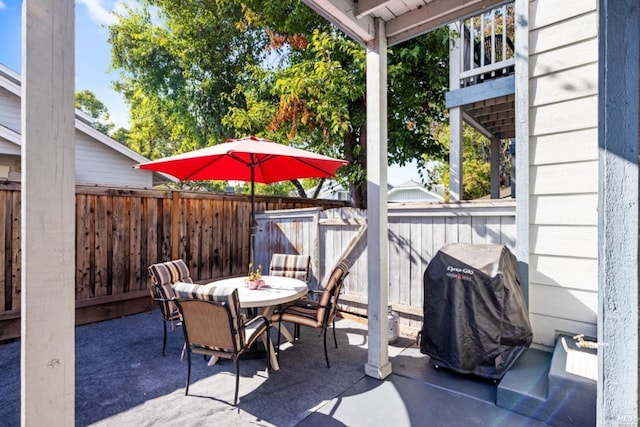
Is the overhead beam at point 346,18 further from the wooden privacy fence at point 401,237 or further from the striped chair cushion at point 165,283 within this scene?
the striped chair cushion at point 165,283

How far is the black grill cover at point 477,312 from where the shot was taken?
8.88 feet

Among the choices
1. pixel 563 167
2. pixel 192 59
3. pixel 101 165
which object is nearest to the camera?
pixel 563 167

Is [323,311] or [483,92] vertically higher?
[483,92]

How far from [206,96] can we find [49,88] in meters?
8.50

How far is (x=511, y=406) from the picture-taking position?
240cm

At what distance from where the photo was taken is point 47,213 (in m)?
1.15

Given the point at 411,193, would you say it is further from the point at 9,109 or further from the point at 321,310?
the point at 321,310

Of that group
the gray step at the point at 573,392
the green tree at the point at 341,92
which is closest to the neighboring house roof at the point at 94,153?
the green tree at the point at 341,92

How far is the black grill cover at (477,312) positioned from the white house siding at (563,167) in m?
0.27

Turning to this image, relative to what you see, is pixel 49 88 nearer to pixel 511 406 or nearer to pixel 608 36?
pixel 608 36

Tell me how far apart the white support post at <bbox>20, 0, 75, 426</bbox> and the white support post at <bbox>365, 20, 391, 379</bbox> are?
7.06ft

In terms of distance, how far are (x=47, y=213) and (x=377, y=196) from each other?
225cm

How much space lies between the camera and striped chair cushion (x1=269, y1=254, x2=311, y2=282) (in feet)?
14.0

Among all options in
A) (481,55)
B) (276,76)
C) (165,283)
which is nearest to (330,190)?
(276,76)
